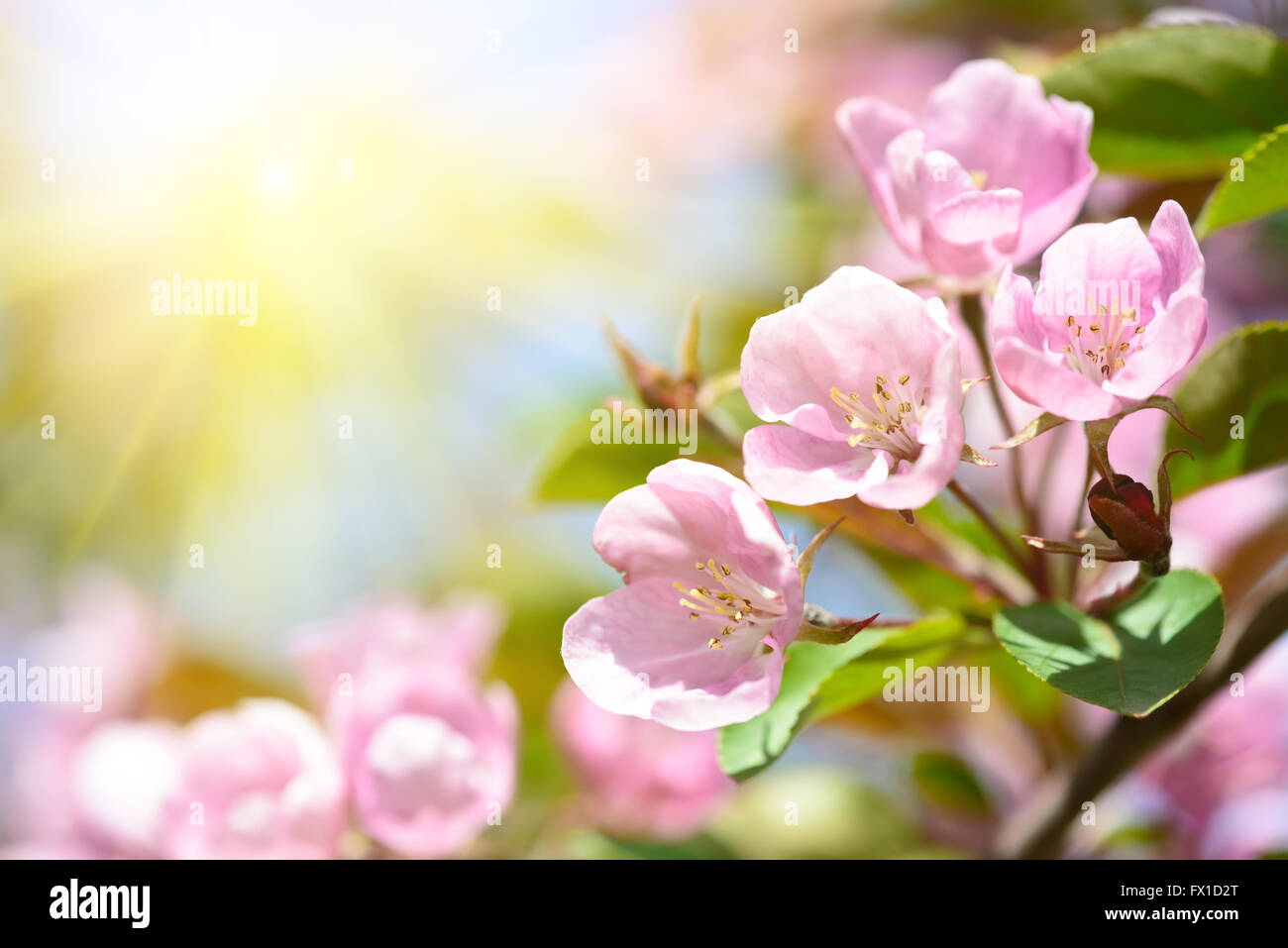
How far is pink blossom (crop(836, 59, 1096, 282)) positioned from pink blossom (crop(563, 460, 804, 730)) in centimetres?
21

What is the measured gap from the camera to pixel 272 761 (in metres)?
0.86

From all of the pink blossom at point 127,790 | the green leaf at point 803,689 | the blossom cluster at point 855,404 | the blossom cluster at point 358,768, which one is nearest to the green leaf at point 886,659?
the green leaf at point 803,689

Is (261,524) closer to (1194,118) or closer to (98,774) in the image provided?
(98,774)

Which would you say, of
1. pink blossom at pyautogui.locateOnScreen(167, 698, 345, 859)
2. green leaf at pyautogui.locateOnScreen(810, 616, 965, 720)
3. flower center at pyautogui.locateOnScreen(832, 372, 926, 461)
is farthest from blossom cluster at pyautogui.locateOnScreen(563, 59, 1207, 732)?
pink blossom at pyautogui.locateOnScreen(167, 698, 345, 859)

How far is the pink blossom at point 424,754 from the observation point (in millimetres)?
813

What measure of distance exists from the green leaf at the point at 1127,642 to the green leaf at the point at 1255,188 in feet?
0.71

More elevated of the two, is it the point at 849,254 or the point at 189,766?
the point at 849,254

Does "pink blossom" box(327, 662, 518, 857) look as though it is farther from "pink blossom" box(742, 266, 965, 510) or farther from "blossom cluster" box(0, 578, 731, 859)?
"pink blossom" box(742, 266, 965, 510)

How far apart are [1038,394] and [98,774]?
3.16 feet

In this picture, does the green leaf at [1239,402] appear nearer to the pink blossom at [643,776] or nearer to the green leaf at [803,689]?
the green leaf at [803,689]
